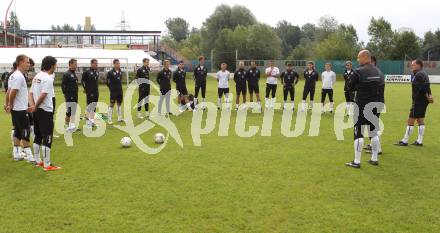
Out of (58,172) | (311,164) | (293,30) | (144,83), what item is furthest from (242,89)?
(293,30)

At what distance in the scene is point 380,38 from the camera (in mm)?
72438

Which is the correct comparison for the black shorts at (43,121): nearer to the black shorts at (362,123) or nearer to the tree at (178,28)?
the black shorts at (362,123)

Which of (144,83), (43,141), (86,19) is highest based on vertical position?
(86,19)

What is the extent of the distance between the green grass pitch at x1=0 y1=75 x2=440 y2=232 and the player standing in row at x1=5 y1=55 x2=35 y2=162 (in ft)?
1.51

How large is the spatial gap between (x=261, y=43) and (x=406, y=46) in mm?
22897

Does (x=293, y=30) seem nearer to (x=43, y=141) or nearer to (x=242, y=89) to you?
(x=242, y=89)

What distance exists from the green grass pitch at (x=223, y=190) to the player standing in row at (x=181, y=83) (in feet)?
23.9

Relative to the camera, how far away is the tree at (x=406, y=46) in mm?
67750

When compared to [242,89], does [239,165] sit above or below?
below

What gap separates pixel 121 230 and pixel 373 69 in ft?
19.5

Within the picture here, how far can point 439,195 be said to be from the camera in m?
7.18

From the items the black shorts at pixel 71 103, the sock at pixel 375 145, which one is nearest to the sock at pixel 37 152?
the black shorts at pixel 71 103

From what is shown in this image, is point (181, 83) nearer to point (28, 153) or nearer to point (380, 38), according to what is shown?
point (28, 153)

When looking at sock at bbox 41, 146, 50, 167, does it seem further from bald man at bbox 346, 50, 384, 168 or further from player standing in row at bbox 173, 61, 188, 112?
player standing in row at bbox 173, 61, 188, 112
